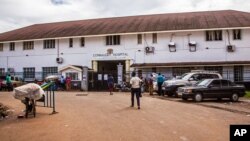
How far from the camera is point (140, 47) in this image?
35.9 m

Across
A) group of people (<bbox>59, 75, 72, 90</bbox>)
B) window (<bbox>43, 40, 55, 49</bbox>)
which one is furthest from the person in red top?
window (<bbox>43, 40, 55, 49</bbox>)

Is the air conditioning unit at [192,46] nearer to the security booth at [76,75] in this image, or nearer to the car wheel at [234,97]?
the security booth at [76,75]

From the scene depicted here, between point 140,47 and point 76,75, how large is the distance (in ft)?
23.6

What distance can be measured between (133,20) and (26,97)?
29.2 m

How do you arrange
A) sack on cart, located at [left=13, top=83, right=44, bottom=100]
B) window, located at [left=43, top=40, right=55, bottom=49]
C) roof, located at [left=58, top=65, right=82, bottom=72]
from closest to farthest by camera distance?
sack on cart, located at [left=13, top=83, right=44, bottom=100], roof, located at [left=58, top=65, right=82, bottom=72], window, located at [left=43, top=40, right=55, bottom=49]

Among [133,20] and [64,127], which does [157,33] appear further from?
[64,127]

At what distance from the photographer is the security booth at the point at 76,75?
3425cm

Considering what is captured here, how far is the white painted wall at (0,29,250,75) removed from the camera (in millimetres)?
33769

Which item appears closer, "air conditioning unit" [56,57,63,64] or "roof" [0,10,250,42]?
"roof" [0,10,250,42]

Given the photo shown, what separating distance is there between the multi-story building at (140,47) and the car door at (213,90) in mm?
11577

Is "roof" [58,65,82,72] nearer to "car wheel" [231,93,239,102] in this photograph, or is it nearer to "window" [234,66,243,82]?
"window" [234,66,243,82]

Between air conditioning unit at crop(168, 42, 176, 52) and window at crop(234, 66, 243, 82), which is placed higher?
air conditioning unit at crop(168, 42, 176, 52)

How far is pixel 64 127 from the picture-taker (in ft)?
35.7

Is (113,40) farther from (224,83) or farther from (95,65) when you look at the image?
(224,83)
